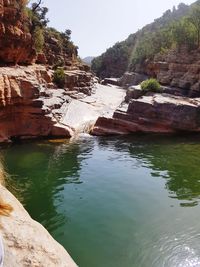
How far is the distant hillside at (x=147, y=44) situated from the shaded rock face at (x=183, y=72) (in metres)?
4.48

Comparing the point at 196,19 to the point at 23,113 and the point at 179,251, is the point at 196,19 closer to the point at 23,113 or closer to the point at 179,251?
the point at 23,113

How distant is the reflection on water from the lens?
11.6 m

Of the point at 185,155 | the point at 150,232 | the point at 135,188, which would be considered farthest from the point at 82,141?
the point at 150,232

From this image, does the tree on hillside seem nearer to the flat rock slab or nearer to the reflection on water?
the flat rock slab

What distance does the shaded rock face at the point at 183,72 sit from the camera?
45062mm

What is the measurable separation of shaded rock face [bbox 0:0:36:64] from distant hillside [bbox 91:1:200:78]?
33491 mm

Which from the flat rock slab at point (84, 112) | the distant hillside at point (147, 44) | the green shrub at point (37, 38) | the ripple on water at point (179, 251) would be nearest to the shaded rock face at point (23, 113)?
the flat rock slab at point (84, 112)

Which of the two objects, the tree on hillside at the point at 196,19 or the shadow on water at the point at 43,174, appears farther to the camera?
the tree on hillside at the point at 196,19

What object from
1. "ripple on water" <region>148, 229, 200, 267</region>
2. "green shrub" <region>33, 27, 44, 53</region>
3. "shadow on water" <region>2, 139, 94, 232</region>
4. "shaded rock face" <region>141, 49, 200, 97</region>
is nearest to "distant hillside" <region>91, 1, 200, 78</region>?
"shaded rock face" <region>141, 49, 200, 97</region>

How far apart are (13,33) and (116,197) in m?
25.3

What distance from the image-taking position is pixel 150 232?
12.8m

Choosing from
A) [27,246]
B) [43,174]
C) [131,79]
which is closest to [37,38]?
[43,174]

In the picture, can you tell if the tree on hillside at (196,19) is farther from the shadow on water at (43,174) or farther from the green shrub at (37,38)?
the shadow on water at (43,174)

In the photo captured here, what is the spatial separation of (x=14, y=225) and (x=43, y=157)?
19577 mm
